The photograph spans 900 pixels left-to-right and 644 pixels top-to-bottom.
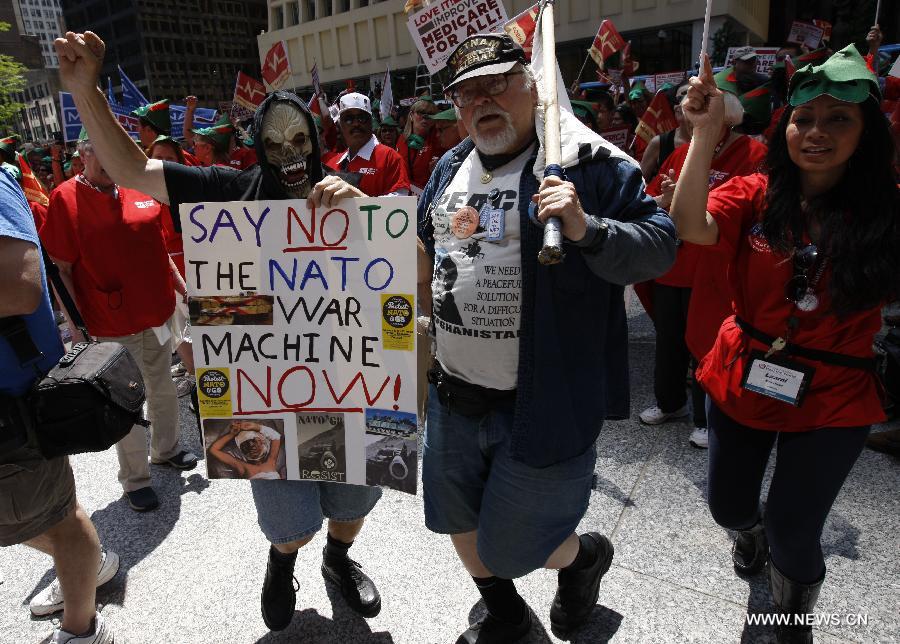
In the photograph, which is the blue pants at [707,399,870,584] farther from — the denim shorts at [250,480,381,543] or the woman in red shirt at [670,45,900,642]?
the denim shorts at [250,480,381,543]

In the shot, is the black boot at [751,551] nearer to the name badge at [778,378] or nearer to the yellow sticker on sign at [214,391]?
the name badge at [778,378]

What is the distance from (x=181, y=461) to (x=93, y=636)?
1.49m

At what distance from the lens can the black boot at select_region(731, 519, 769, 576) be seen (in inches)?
95.7

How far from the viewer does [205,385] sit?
6.69 feet

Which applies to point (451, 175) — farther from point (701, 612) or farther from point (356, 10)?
point (356, 10)

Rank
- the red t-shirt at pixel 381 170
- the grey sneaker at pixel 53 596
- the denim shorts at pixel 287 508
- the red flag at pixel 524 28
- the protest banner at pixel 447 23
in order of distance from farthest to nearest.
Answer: the red t-shirt at pixel 381 170, the protest banner at pixel 447 23, the red flag at pixel 524 28, the grey sneaker at pixel 53 596, the denim shorts at pixel 287 508

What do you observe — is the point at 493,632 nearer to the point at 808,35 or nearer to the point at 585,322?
the point at 585,322

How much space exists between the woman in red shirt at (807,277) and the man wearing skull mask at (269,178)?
4.08 ft

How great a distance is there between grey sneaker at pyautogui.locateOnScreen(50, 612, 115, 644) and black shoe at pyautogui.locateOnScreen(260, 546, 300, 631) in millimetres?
624

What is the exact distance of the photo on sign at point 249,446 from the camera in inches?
81.4

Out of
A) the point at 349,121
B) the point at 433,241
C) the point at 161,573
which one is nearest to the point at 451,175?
the point at 433,241

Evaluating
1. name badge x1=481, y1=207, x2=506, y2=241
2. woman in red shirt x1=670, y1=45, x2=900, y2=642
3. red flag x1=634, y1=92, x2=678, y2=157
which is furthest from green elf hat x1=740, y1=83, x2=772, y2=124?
name badge x1=481, y1=207, x2=506, y2=241


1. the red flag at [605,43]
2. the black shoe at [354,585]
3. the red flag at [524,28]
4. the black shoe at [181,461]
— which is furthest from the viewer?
the red flag at [605,43]

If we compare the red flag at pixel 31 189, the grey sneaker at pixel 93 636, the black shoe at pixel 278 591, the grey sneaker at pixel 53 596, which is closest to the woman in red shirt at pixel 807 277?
the black shoe at pixel 278 591
